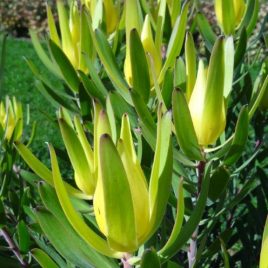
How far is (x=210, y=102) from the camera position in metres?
0.84

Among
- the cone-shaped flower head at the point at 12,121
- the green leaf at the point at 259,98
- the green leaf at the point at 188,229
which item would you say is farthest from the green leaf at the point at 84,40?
the green leaf at the point at 188,229

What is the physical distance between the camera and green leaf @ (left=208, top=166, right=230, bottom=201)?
2.92 ft

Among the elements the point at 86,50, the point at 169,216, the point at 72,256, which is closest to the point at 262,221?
the point at 169,216

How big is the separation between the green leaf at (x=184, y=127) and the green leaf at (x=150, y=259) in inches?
8.0

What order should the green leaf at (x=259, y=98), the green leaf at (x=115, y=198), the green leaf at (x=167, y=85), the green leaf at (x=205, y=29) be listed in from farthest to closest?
1. the green leaf at (x=205, y=29)
2. the green leaf at (x=167, y=85)
3. the green leaf at (x=259, y=98)
4. the green leaf at (x=115, y=198)

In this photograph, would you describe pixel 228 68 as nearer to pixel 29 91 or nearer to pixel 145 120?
pixel 145 120

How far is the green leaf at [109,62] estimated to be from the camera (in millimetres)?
1004

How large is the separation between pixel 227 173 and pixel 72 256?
26 centimetres

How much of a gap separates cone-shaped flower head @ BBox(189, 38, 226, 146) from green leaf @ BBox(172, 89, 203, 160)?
0.08 feet

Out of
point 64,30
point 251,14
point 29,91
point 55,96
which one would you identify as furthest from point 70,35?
point 29,91

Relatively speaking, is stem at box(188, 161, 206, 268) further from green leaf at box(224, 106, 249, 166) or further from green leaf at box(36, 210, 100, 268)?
green leaf at box(36, 210, 100, 268)

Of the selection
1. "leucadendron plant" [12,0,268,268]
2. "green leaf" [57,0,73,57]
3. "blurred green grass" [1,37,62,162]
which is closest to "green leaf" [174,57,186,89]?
"leucadendron plant" [12,0,268,268]

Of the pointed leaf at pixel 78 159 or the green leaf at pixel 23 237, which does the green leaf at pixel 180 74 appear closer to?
the pointed leaf at pixel 78 159

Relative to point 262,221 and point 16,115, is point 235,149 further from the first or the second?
point 16,115
